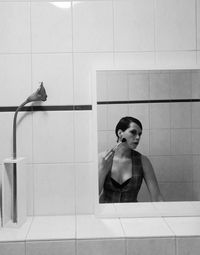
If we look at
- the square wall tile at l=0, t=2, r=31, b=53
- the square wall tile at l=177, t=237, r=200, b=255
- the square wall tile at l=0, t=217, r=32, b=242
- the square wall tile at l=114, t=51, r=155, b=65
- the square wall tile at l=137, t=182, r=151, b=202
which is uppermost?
the square wall tile at l=0, t=2, r=31, b=53

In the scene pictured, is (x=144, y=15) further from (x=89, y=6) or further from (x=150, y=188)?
(x=150, y=188)

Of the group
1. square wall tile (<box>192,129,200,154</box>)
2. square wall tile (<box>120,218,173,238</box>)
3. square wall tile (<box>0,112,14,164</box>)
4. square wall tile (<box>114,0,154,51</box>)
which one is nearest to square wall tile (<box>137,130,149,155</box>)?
square wall tile (<box>192,129,200,154</box>)

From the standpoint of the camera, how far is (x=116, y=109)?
1.63m

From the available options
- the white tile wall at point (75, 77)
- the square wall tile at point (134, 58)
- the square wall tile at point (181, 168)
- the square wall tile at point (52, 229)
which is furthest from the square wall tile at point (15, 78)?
the square wall tile at point (181, 168)

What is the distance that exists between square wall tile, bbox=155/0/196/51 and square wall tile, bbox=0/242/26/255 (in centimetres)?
119

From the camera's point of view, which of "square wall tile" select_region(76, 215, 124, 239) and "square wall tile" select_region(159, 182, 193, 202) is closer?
"square wall tile" select_region(76, 215, 124, 239)

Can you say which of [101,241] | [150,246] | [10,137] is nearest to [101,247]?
[101,241]

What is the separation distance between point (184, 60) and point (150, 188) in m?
0.71

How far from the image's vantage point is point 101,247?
1330mm

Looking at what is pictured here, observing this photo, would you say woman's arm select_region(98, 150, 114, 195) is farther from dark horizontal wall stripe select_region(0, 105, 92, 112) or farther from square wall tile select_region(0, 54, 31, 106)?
square wall tile select_region(0, 54, 31, 106)

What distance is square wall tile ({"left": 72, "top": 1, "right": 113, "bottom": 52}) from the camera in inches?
64.5

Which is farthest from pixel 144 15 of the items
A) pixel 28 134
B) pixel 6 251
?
pixel 6 251

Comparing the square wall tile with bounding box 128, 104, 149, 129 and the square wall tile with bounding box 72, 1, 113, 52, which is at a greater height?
the square wall tile with bounding box 72, 1, 113, 52

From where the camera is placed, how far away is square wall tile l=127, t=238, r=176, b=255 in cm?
133
